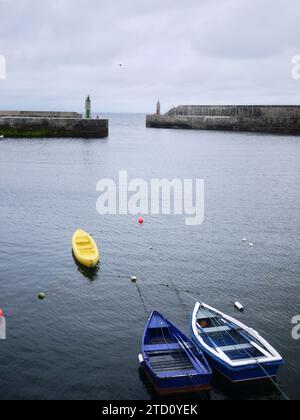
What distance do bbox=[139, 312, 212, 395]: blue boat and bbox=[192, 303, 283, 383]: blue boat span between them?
0.55m

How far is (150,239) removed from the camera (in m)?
24.7

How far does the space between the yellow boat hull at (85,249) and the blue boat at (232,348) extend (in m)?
6.47

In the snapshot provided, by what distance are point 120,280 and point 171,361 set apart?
274 inches

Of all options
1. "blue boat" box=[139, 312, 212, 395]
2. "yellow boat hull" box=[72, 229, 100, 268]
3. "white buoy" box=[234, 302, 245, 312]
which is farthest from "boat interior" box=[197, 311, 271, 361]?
"yellow boat hull" box=[72, 229, 100, 268]

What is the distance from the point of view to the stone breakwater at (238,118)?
317 ft

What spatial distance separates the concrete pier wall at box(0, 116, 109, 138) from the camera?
7131 cm

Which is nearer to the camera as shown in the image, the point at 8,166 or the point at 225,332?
the point at 225,332

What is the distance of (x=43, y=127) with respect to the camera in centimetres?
7219

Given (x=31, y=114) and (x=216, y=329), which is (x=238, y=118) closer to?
(x=31, y=114)

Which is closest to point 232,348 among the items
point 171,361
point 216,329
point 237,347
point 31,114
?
point 237,347

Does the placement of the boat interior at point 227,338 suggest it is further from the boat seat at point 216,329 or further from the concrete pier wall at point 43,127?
the concrete pier wall at point 43,127

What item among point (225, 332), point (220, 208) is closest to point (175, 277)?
point (225, 332)

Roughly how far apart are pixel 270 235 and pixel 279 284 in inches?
276
